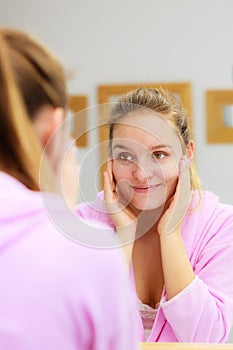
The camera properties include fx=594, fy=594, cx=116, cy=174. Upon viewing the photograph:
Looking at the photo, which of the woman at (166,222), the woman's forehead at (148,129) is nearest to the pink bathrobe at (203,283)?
the woman at (166,222)

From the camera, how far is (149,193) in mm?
925

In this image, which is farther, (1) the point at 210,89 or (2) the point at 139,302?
(1) the point at 210,89

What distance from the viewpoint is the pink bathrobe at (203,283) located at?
834mm

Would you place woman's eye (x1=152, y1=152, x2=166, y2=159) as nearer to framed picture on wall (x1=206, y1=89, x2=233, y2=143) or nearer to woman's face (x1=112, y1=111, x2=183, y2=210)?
woman's face (x1=112, y1=111, x2=183, y2=210)

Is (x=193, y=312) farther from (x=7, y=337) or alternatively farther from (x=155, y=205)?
(x=7, y=337)

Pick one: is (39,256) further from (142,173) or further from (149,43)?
(149,43)

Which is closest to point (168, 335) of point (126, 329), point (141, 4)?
point (126, 329)

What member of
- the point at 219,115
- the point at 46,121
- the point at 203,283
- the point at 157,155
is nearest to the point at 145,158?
the point at 157,155

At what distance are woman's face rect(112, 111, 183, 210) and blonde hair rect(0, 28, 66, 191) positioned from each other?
484 mm

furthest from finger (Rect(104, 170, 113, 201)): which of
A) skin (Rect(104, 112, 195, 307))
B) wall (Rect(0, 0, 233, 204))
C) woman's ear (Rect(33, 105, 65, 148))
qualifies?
wall (Rect(0, 0, 233, 204))

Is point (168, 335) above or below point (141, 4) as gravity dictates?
below

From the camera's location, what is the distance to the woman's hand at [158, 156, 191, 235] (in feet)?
2.96

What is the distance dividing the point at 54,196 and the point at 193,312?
18.6 inches

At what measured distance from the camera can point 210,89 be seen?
5.37 ft
